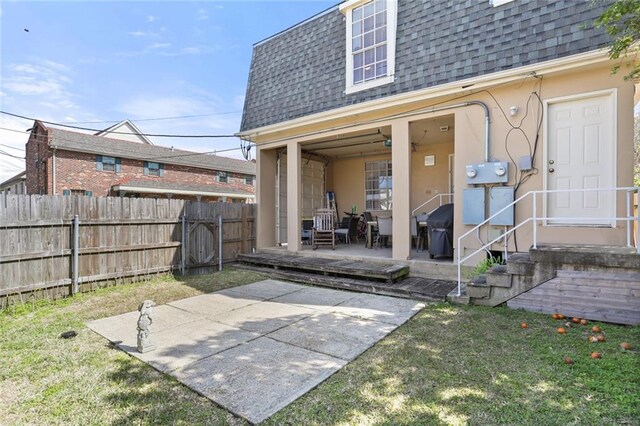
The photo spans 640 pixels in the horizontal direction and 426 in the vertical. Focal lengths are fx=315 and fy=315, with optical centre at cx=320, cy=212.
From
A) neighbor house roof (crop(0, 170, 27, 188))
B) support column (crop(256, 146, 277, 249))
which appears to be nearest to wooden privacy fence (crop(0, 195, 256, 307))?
support column (crop(256, 146, 277, 249))

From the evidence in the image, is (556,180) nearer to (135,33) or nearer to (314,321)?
(314,321)

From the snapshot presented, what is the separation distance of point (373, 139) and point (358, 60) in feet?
7.77

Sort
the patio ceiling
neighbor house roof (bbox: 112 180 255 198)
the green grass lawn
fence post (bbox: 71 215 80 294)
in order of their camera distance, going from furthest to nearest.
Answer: neighbor house roof (bbox: 112 180 255 198), the patio ceiling, fence post (bbox: 71 215 80 294), the green grass lawn

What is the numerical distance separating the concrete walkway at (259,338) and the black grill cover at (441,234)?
1.69 metres

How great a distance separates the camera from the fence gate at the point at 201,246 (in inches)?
295

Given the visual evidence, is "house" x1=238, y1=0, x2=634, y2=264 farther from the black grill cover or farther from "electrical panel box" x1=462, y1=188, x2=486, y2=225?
the black grill cover

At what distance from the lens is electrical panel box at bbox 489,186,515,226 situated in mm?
5242

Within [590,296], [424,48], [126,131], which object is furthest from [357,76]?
[126,131]

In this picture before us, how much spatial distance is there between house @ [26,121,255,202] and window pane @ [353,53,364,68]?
16.2 meters

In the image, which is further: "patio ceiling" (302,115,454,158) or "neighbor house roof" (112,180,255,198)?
"neighbor house roof" (112,180,255,198)

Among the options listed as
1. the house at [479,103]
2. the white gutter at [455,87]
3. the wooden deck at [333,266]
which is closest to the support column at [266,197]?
the house at [479,103]

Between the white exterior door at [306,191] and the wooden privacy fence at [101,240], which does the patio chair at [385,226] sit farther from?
the wooden privacy fence at [101,240]

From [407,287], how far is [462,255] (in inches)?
52.9

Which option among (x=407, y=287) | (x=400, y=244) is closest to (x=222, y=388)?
(x=407, y=287)
